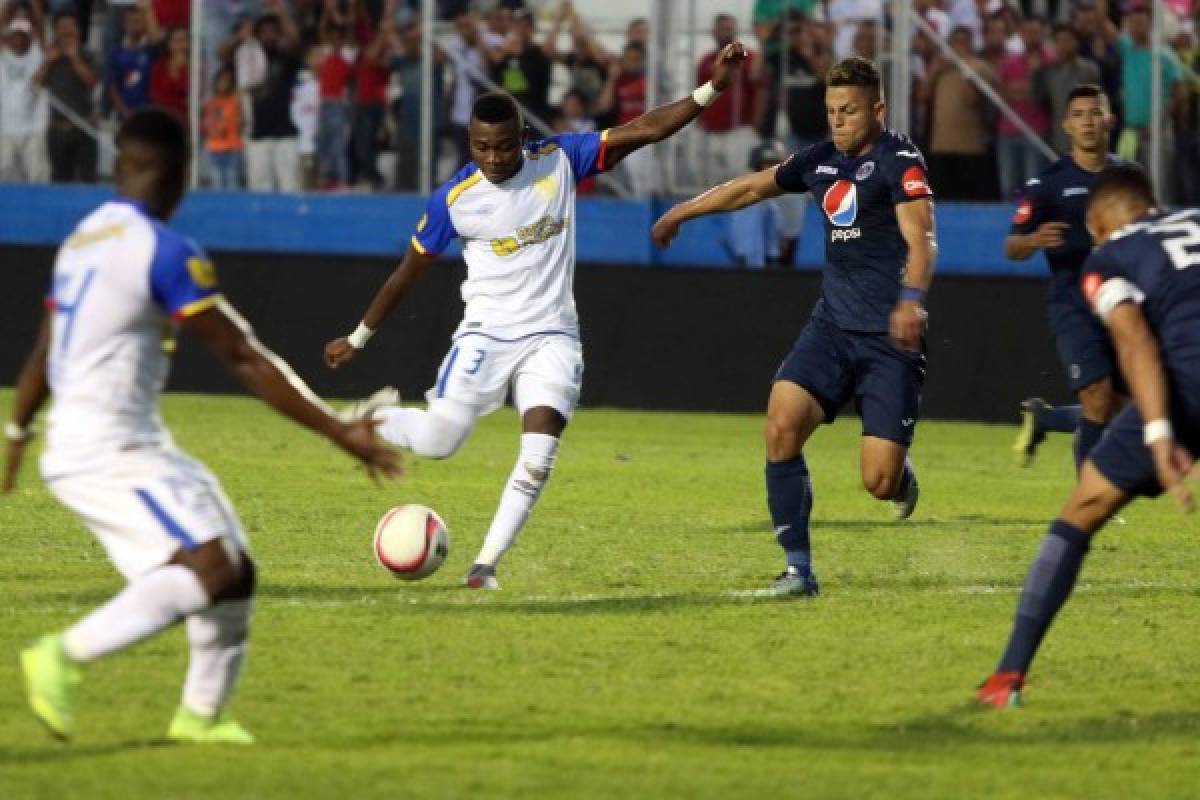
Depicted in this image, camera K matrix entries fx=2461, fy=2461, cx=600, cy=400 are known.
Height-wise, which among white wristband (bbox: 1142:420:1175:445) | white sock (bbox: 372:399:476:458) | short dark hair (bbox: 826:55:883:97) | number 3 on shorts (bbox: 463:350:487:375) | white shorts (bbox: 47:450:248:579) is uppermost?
short dark hair (bbox: 826:55:883:97)

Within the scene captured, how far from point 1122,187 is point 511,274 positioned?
12.2 feet

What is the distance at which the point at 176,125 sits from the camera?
7172 mm

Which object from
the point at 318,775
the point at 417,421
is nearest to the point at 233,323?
the point at 318,775

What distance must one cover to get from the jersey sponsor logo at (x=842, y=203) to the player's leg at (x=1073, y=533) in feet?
9.89

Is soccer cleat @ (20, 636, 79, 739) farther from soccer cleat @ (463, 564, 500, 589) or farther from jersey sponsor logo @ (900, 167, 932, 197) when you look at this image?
jersey sponsor logo @ (900, 167, 932, 197)

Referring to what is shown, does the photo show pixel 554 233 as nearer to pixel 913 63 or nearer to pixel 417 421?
pixel 417 421

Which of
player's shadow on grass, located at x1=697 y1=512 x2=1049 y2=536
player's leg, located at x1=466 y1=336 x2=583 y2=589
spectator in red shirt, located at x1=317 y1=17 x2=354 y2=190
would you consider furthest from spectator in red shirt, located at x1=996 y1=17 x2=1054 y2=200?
player's leg, located at x1=466 y1=336 x2=583 y2=589

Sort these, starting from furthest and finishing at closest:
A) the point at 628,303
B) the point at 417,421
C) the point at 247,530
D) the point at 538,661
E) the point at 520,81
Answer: the point at 520,81
the point at 628,303
the point at 247,530
the point at 417,421
the point at 538,661

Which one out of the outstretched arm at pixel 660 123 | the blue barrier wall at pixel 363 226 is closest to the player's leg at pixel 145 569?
the outstretched arm at pixel 660 123

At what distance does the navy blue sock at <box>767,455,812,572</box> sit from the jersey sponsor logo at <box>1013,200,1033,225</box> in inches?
100

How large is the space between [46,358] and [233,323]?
620 millimetres

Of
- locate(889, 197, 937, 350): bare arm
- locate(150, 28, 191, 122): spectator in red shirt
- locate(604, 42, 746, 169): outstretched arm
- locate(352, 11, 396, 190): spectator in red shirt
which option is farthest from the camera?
locate(150, 28, 191, 122): spectator in red shirt

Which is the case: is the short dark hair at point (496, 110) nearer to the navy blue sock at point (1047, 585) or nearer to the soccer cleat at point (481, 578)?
the soccer cleat at point (481, 578)

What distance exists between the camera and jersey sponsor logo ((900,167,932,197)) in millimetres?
10477
